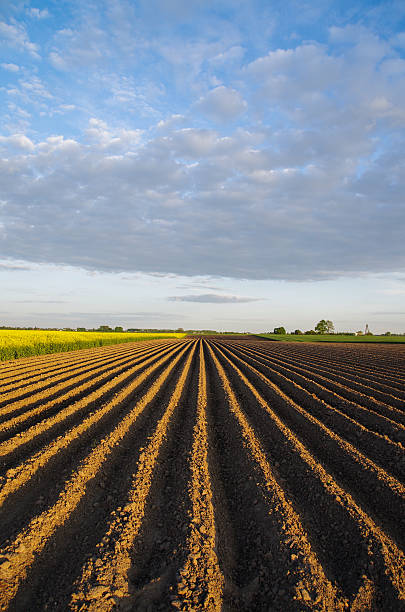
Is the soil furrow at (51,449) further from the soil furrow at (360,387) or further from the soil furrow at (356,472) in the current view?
the soil furrow at (360,387)

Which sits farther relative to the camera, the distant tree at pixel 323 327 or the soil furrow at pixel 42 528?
the distant tree at pixel 323 327

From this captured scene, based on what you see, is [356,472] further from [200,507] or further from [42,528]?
[42,528]

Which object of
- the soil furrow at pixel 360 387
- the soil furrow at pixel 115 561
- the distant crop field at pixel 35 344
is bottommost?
the soil furrow at pixel 115 561

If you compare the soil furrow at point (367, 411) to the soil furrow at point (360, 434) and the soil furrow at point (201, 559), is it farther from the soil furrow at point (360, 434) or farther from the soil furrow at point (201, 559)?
the soil furrow at point (201, 559)

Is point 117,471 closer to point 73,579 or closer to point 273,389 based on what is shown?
Answer: point 73,579

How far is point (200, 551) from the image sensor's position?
3387 millimetres

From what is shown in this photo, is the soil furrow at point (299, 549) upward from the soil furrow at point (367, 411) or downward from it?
downward

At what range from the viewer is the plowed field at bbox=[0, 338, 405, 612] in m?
2.97

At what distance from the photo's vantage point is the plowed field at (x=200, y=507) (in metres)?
2.97

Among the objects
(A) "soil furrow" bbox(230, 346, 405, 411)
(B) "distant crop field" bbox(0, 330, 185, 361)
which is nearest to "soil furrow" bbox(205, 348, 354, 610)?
(A) "soil furrow" bbox(230, 346, 405, 411)

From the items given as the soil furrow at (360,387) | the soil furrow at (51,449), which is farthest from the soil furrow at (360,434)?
the soil furrow at (51,449)

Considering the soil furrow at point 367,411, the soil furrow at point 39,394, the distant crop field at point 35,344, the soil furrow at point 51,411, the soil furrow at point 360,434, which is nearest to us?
the soil furrow at point 360,434

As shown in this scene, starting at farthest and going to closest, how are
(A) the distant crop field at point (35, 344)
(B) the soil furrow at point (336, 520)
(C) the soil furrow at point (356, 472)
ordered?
(A) the distant crop field at point (35, 344) → (C) the soil furrow at point (356, 472) → (B) the soil furrow at point (336, 520)

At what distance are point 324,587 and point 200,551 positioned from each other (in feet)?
4.07
